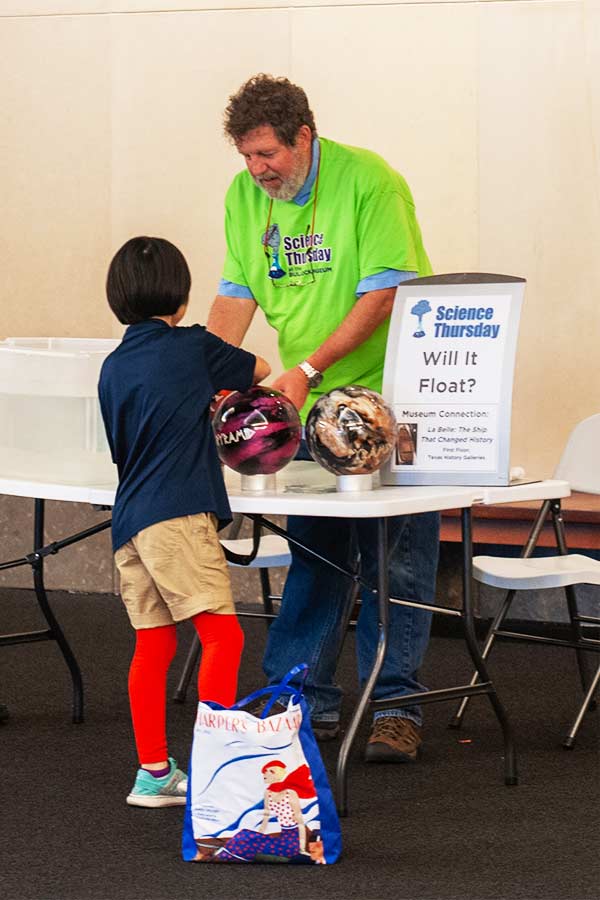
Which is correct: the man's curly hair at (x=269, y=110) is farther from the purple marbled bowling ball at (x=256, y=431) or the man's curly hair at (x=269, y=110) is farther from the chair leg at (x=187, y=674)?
the chair leg at (x=187, y=674)

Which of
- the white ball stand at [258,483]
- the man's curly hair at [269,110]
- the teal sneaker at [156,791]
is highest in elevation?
the man's curly hair at [269,110]

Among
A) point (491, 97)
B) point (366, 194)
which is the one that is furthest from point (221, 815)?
point (491, 97)

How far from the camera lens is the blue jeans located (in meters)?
3.44

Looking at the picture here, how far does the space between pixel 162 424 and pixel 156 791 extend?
83cm

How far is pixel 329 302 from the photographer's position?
11.4 feet

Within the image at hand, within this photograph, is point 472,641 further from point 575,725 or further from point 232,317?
point 232,317

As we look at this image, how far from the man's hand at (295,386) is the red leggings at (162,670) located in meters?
0.59

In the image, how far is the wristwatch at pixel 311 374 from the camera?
3.29m

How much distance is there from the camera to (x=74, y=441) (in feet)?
10.6

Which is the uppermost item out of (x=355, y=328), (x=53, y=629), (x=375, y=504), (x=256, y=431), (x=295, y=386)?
(x=355, y=328)

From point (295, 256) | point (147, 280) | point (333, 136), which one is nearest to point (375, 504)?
point (147, 280)

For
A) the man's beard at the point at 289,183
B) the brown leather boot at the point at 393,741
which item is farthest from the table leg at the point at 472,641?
the man's beard at the point at 289,183

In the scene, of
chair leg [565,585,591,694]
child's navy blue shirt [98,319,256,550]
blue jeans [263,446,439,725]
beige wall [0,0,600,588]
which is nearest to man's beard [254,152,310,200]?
child's navy blue shirt [98,319,256,550]

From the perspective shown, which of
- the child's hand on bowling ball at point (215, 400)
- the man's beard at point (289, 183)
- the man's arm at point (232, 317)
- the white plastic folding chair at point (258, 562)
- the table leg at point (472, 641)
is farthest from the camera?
the white plastic folding chair at point (258, 562)
